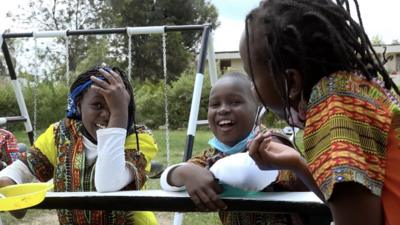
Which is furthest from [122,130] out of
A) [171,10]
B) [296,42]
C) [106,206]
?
[171,10]

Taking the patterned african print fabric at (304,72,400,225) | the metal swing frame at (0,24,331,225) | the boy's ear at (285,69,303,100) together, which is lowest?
the metal swing frame at (0,24,331,225)

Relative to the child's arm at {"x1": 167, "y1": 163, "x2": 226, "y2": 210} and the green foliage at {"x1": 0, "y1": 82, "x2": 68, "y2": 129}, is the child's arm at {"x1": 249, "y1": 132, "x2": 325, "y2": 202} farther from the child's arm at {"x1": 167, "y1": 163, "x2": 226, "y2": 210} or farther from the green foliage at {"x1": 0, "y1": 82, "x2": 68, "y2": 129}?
the green foliage at {"x1": 0, "y1": 82, "x2": 68, "y2": 129}

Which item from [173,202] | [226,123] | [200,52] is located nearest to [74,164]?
[226,123]

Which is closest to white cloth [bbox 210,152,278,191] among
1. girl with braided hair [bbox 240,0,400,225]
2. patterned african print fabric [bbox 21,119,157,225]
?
girl with braided hair [bbox 240,0,400,225]

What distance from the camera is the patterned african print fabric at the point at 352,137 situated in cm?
81

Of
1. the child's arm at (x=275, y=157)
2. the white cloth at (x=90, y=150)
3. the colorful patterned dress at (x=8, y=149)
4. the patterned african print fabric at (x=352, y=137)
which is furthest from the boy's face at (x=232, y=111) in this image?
the colorful patterned dress at (x=8, y=149)

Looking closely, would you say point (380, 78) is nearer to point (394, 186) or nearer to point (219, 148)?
point (394, 186)

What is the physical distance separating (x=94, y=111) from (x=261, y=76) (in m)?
1.05

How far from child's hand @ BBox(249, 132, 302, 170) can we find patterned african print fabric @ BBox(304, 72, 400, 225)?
0.63 feet

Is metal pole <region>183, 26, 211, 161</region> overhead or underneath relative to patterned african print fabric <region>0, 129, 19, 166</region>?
overhead

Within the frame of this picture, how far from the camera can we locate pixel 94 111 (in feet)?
6.30

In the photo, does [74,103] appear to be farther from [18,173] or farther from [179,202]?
[179,202]

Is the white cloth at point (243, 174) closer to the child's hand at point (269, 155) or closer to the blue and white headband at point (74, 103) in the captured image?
the child's hand at point (269, 155)

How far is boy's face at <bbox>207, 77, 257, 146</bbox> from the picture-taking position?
1759mm
